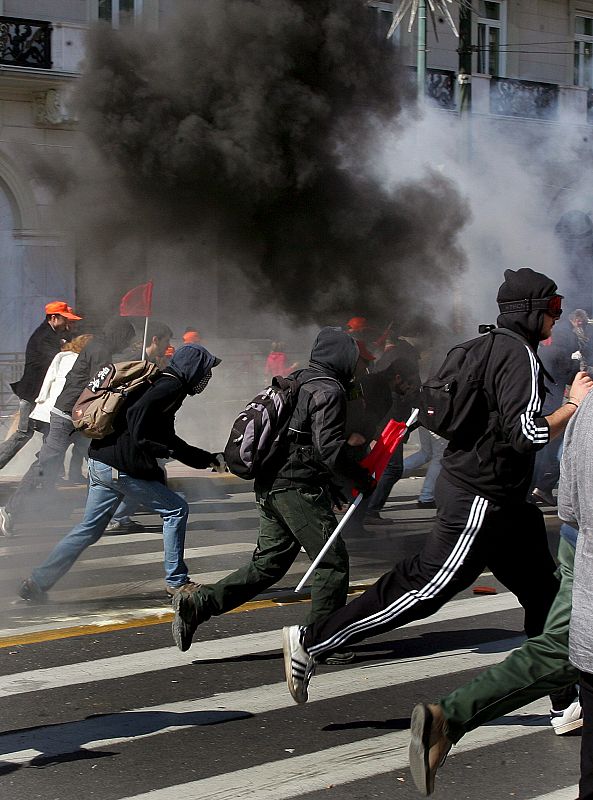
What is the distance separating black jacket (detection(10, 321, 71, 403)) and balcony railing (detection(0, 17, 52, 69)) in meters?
10.3

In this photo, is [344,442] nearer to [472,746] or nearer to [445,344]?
[472,746]

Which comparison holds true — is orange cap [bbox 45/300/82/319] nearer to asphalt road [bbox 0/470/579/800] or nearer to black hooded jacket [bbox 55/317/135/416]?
black hooded jacket [bbox 55/317/135/416]

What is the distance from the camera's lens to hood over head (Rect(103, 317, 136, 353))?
9.55 meters

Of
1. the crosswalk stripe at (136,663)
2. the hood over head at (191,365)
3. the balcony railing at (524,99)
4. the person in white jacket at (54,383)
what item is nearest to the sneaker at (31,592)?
the crosswalk stripe at (136,663)

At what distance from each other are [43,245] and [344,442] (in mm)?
13565

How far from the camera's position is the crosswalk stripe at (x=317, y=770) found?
4078 millimetres

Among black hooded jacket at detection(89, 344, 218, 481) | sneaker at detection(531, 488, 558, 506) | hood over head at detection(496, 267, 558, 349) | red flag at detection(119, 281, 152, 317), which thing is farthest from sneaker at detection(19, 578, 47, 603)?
sneaker at detection(531, 488, 558, 506)

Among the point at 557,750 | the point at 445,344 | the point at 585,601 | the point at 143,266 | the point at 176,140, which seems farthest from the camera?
the point at 445,344

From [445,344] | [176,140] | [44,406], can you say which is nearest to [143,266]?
[176,140]

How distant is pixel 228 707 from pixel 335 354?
1606 mm

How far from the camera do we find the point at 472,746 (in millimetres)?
4543

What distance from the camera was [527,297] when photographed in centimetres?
460

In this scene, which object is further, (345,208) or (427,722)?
(345,208)

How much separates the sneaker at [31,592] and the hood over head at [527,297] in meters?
3.32
